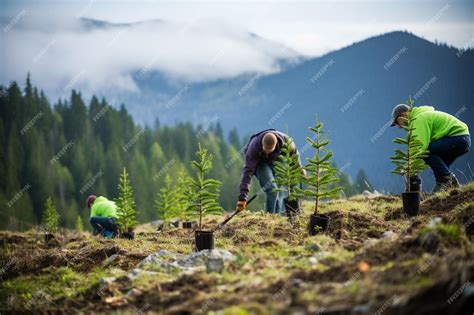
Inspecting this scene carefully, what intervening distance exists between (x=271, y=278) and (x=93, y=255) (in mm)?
4983

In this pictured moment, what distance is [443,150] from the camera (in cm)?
1050

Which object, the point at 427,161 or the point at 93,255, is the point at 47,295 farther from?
the point at 427,161

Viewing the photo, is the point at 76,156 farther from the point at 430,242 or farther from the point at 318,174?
the point at 430,242

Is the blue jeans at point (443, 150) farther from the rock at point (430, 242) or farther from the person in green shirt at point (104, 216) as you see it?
the person in green shirt at point (104, 216)

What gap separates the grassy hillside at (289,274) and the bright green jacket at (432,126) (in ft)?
4.70

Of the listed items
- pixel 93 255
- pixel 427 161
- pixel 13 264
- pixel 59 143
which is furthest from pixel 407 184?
pixel 59 143

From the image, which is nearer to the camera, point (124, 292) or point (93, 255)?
point (124, 292)

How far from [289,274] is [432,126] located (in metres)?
6.44

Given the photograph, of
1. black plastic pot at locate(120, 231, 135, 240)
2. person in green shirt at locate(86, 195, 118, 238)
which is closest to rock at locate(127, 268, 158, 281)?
black plastic pot at locate(120, 231, 135, 240)

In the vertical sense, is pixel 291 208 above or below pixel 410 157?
below

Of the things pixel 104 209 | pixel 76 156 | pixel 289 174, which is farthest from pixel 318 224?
pixel 76 156

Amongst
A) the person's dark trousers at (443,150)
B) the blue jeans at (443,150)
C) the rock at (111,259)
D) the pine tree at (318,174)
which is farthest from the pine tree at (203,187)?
the blue jeans at (443,150)

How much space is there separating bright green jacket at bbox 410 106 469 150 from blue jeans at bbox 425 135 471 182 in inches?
4.7

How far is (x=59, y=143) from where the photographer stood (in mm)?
102312
